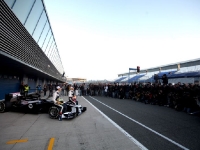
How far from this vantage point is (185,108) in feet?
32.1

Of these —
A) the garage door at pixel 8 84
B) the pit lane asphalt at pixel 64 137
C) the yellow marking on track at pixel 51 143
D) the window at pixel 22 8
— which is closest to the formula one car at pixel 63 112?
the pit lane asphalt at pixel 64 137

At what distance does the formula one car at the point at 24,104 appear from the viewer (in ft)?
29.0

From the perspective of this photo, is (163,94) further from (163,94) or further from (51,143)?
(51,143)

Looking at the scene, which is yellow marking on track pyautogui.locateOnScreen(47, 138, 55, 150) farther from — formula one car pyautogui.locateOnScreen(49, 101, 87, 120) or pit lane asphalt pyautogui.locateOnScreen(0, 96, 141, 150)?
formula one car pyautogui.locateOnScreen(49, 101, 87, 120)

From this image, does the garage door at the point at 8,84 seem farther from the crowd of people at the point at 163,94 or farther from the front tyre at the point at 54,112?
the crowd of people at the point at 163,94

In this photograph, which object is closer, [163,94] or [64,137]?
[64,137]

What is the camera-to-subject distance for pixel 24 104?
8883 millimetres

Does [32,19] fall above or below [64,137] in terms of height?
above

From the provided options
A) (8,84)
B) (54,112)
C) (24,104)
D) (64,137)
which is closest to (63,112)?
(54,112)

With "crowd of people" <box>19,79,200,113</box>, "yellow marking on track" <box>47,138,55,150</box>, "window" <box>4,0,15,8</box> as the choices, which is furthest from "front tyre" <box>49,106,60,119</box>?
"crowd of people" <box>19,79,200,113</box>

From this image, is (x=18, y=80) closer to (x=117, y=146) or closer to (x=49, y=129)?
(x=49, y=129)

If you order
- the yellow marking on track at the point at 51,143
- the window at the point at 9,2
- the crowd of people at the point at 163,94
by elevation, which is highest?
the window at the point at 9,2

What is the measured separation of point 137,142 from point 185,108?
7073 millimetres

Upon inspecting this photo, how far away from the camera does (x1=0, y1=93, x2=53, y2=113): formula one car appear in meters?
8.83
